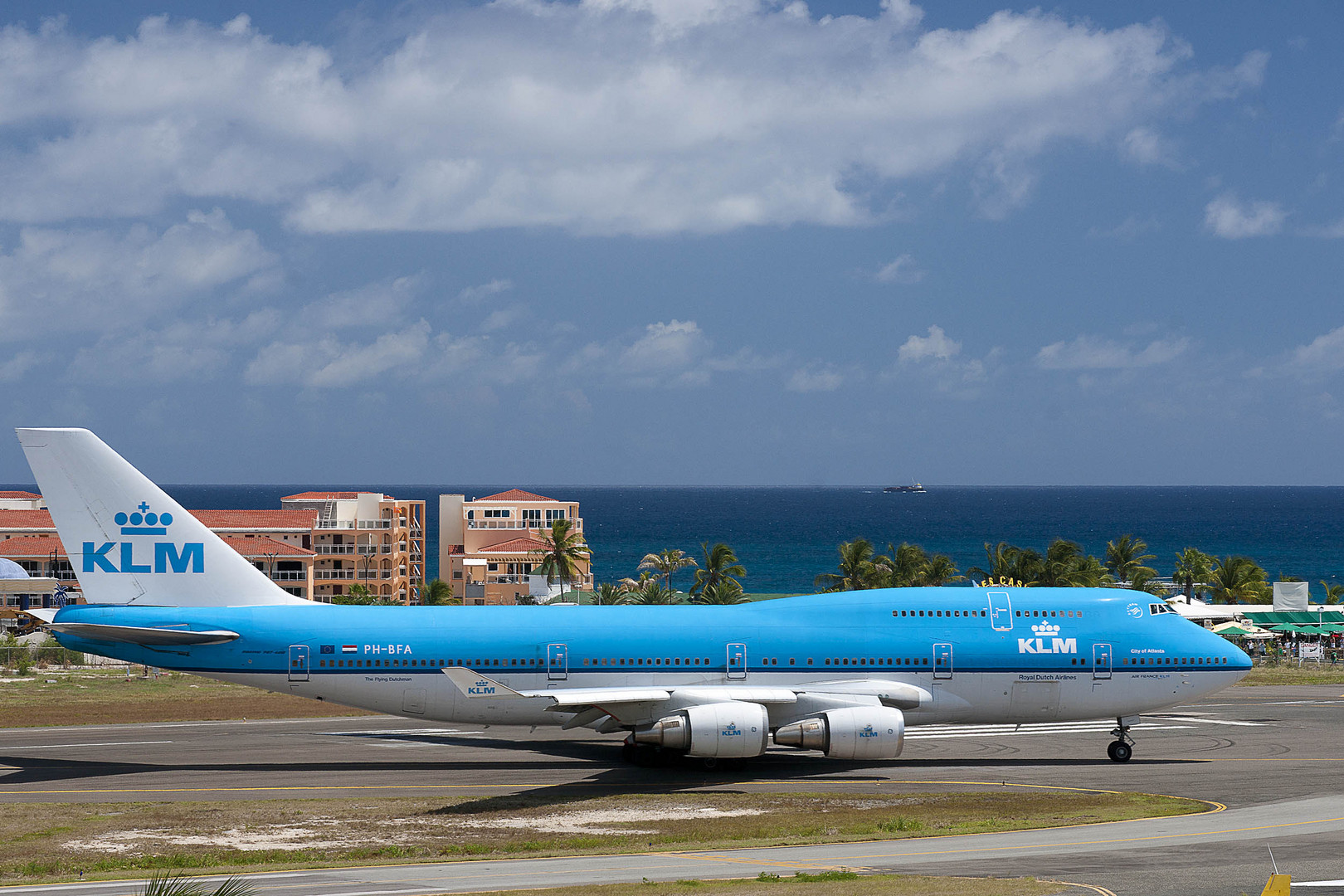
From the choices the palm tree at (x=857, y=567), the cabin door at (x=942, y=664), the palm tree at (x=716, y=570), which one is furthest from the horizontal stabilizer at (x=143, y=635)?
the palm tree at (x=857, y=567)

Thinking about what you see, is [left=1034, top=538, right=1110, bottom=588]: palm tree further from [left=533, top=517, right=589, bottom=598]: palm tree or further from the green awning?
[left=533, top=517, right=589, bottom=598]: palm tree

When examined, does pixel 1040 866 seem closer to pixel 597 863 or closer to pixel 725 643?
pixel 597 863

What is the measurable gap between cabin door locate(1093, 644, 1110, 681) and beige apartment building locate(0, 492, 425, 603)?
104 meters

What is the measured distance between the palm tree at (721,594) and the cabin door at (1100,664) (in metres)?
54.2

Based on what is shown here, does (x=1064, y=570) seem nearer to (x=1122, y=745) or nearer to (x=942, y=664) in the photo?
(x=1122, y=745)

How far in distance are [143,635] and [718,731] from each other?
16762 mm

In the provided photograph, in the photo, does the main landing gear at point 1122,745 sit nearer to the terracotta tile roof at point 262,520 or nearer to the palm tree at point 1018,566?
the palm tree at point 1018,566

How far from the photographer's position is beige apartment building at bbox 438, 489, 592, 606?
469 feet

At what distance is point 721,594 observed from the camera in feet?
Result: 317

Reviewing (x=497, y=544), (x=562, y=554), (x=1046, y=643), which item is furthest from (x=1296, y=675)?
(x=497, y=544)

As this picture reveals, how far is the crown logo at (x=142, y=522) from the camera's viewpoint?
37.6 m

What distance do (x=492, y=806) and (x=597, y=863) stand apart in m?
6.71

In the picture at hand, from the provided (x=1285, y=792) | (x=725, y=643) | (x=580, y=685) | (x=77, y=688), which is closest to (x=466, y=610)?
(x=580, y=685)

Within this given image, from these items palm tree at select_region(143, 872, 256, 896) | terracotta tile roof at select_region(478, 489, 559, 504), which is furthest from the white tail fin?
terracotta tile roof at select_region(478, 489, 559, 504)
